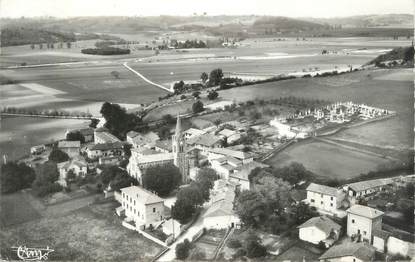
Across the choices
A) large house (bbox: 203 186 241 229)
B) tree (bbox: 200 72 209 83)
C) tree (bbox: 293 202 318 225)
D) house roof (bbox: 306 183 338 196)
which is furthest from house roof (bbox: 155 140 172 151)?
tree (bbox: 200 72 209 83)

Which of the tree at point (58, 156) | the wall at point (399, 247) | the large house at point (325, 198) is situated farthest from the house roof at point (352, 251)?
the tree at point (58, 156)

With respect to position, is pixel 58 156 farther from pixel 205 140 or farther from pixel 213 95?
pixel 213 95

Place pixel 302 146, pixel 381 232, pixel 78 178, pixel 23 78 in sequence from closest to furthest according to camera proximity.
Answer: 1. pixel 381 232
2. pixel 78 178
3. pixel 302 146
4. pixel 23 78

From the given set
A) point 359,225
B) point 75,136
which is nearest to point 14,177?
point 75,136

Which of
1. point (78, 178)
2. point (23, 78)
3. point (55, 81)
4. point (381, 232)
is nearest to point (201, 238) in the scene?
point (381, 232)

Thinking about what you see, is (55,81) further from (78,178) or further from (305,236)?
(305,236)

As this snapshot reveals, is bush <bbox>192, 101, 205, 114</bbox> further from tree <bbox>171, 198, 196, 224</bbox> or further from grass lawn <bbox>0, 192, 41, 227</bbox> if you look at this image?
tree <bbox>171, 198, 196, 224</bbox>
